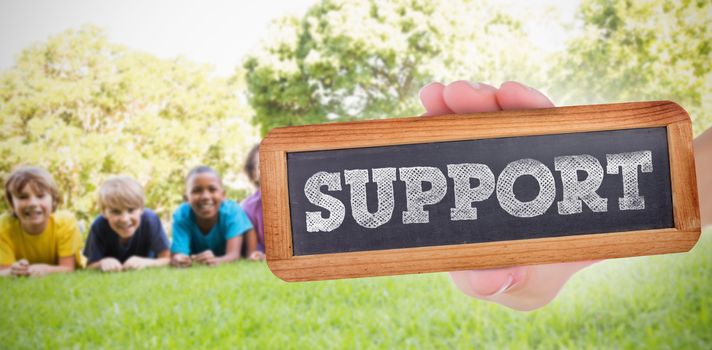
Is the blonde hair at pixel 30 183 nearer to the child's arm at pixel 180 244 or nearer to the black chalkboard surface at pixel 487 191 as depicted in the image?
the child's arm at pixel 180 244

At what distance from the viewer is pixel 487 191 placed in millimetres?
806

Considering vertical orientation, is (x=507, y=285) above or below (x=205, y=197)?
below

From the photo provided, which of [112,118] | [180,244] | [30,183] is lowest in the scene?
[180,244]

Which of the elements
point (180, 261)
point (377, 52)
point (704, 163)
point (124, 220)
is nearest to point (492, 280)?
point (704, 163)

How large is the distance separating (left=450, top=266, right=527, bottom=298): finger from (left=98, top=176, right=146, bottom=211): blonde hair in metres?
3.05

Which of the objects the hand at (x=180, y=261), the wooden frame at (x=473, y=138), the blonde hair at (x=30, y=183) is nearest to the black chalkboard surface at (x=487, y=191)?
the wooden frame at (x=473, y=138)

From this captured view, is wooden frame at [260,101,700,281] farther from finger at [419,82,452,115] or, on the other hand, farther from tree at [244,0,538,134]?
tree at [244,0,538,134]

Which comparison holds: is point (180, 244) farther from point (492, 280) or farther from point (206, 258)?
point (492, 280)

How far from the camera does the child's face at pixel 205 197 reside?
3539 millimetres

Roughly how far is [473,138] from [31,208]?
350cm

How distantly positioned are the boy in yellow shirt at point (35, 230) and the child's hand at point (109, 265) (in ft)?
0.73

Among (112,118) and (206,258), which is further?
(112,118)

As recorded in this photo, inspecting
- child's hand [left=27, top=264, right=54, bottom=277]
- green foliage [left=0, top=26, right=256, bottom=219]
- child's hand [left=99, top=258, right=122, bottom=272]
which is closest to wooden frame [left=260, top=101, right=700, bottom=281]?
child's hand [left=99, top=258, right=122, bottom=272]

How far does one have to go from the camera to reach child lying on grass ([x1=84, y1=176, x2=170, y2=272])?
3.57m
